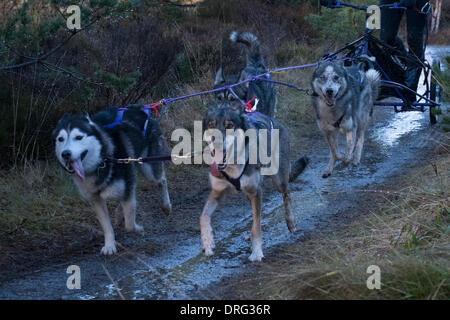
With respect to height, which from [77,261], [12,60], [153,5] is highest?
[153,5]

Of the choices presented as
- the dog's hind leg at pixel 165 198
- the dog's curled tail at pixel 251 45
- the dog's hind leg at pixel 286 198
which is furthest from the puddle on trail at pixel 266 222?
the dog's curled tail at pixel 251 45

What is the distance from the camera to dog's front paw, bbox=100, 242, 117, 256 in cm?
452

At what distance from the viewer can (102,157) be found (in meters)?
4.47

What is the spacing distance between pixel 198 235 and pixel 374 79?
389 cm

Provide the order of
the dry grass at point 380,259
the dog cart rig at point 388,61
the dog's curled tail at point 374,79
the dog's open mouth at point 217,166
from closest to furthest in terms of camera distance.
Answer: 1. the dry grass at point 380,259
2. the dog's open mouth at point 217,166
3. the dog's curled tail at point 374,79
4. the dog cart rig at point 388,61

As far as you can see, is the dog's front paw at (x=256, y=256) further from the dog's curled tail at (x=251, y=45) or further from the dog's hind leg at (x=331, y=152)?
the dog's curled tail at (x=251, y=45)

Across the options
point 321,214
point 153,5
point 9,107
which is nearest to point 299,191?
point 321,214

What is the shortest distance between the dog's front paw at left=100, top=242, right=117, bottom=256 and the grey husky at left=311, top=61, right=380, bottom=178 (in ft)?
10.2

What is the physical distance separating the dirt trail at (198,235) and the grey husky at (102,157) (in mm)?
342

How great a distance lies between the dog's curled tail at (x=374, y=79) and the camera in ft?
25.1

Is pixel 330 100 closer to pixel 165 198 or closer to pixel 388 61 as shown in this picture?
pixel 388 61

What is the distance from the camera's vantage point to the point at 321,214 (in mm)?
5465
